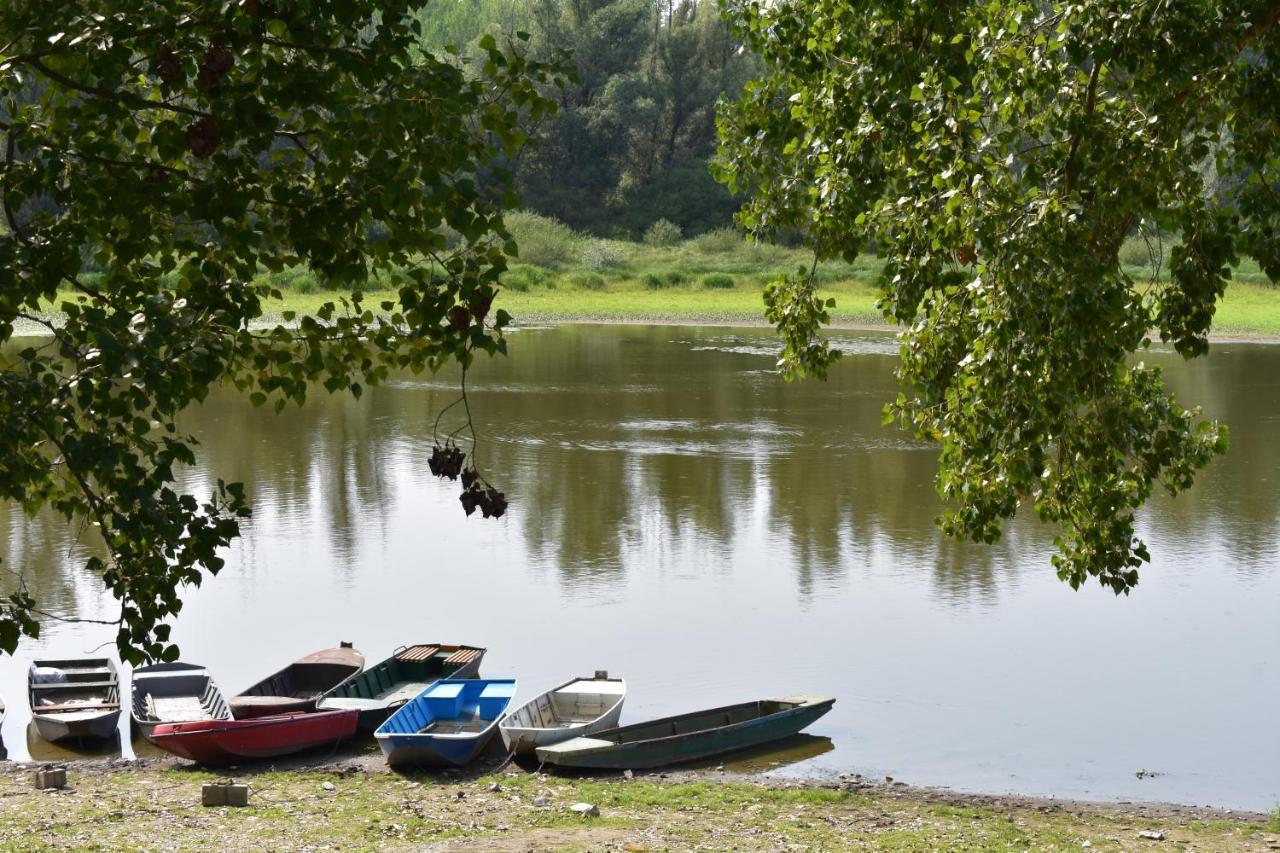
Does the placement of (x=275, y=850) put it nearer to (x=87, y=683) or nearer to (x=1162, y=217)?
(x=87, y=683)

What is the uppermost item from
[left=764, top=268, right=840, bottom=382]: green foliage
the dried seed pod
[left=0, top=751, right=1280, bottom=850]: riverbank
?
the dried seed pod

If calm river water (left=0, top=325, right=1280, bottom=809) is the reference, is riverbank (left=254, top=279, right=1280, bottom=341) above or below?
above

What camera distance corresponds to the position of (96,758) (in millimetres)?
14086

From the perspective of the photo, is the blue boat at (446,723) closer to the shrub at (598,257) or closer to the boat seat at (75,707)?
the boat seat at (75,707)

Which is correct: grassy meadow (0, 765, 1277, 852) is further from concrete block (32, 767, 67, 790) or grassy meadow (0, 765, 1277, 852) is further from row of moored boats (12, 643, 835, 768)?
row of moored boats (12, 643, 835, 768)

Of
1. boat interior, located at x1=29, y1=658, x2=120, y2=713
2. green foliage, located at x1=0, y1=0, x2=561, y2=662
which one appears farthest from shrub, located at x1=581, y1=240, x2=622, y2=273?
green foliage, located at x1=0, y1=0, x2=561, y2=662

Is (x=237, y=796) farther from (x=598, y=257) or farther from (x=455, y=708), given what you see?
(x=598, y=257)

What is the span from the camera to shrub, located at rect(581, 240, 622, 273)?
236ft

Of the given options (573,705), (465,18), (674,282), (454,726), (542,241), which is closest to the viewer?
(454,726)

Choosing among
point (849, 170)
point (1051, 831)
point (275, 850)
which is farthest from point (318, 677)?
point (849, 170)

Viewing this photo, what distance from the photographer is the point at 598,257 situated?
72.6m

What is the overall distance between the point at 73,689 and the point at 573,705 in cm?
483

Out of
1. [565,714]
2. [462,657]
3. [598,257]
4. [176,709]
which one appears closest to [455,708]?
[565,714]

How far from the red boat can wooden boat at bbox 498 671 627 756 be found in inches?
61.3
